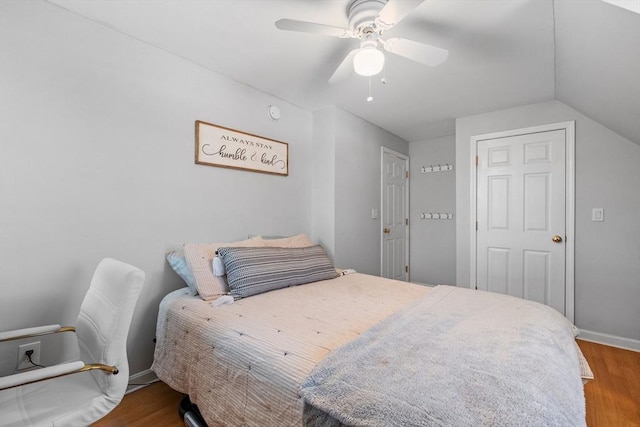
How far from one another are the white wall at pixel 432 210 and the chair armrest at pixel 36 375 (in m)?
4.14

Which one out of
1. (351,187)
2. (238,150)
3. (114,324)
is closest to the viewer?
(114,324)

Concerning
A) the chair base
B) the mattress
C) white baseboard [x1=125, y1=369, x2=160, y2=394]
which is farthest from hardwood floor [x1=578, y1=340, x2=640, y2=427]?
white baseboard [x1=125, y1=369, x2=160, y2=394]

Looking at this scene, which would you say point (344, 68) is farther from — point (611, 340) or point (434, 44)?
point (611, 340)

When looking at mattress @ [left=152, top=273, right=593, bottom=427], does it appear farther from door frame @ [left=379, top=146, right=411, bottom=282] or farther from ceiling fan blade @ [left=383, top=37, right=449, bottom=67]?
door frame @ [left=379, top=146, right=411, bottom=282]

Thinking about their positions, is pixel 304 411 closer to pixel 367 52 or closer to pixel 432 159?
pixel 367 52

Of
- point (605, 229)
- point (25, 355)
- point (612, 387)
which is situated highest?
point (605, 229)

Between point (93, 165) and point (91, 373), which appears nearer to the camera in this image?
point (91, 373)

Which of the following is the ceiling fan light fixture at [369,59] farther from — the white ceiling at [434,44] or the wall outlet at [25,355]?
the wall outlet at [25,355]

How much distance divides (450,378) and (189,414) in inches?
56.3

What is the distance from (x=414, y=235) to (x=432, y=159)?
3.89 feet

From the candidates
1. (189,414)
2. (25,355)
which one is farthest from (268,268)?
(25,355)

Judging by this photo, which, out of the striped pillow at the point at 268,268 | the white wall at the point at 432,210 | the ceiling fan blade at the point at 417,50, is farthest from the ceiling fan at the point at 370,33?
the white wall at the point at 432,210

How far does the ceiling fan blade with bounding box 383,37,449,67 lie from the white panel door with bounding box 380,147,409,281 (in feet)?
7.39

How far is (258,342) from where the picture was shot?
4.16ft
